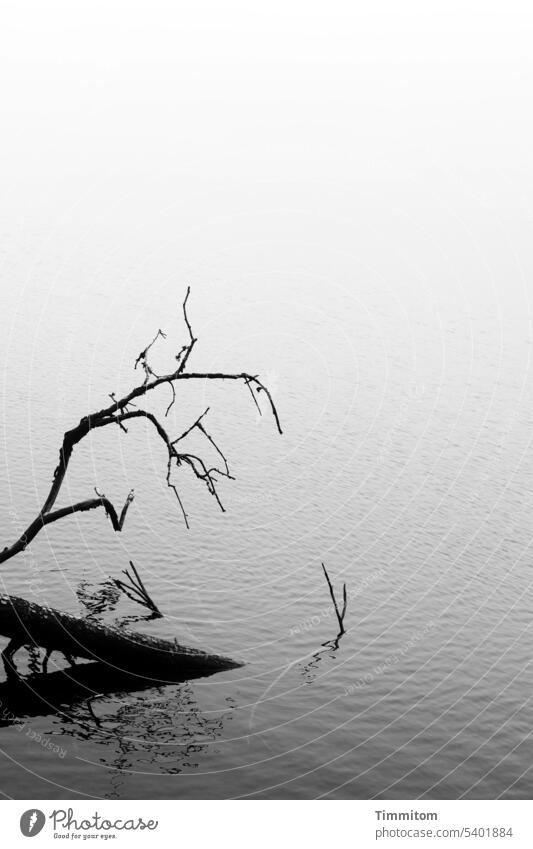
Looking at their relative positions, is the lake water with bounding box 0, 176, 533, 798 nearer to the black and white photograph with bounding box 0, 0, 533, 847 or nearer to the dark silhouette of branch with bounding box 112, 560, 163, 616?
the black and white photograph with bounding box 0, 0, 533, 847

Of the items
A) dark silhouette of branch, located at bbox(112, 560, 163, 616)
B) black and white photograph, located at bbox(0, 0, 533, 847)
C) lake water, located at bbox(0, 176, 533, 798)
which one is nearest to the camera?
black and white photograph, located at bbox(0, 0, 533, 847)

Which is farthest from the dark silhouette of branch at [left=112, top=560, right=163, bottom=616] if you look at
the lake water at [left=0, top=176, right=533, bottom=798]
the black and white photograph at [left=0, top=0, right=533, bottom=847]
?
the lake water at [left=0, top=176, right=533, bottom=798]

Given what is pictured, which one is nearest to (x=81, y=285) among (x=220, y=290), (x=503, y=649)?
(x=220, y=290)

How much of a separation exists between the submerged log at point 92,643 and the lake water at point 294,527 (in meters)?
1.37

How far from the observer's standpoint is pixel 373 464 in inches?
3819

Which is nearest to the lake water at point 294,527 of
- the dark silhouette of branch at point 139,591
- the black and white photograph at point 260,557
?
the black and white photograph at point 260,557

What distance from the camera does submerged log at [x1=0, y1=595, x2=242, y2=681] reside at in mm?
40500

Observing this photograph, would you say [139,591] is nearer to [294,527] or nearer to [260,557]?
[260,557]

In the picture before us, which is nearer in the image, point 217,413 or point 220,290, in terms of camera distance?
point 217,413

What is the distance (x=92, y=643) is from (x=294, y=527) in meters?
37.3

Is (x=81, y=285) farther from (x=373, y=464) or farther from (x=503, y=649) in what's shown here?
(x=503, y=649)

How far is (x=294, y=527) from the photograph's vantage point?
257 feet

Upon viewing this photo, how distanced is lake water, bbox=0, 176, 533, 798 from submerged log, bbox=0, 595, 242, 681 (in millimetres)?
1368
